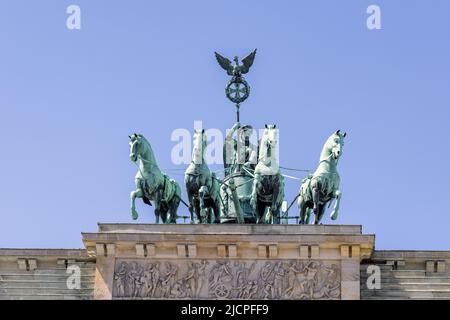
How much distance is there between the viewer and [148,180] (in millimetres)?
38938

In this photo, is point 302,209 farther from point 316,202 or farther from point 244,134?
point 244,134

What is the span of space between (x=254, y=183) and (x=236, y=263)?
2.41m

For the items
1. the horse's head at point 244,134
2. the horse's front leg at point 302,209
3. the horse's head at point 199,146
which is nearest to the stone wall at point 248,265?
the horse's front leg at point 302,209

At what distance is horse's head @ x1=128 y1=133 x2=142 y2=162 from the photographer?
3866cm

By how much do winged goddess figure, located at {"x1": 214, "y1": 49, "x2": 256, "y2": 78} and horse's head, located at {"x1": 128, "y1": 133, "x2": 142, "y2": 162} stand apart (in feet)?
20.6

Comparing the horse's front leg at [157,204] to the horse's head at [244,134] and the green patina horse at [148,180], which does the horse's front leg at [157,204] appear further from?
the horse's head at [244,134]

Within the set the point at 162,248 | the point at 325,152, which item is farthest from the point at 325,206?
the point at 162,248

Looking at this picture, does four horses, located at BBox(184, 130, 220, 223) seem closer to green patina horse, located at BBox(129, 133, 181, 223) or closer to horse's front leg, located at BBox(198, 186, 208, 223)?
horse's front leg, located at BBox(198, 186, 208, 223)

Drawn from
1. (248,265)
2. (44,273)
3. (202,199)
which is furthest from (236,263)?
(44,273)

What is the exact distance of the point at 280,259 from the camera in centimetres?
3775

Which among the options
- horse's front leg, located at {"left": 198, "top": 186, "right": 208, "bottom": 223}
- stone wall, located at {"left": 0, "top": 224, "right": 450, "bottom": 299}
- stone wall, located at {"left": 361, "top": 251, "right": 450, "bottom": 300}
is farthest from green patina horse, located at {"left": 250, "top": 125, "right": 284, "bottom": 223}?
stone wall, located at {"left": 361, "top": 251, "right": 450, "bottom": 300}

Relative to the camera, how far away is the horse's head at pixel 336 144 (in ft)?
126

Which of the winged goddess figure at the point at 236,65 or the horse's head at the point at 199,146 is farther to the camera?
the winged goddess figure at the point at 236,65
